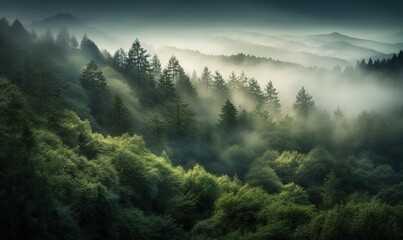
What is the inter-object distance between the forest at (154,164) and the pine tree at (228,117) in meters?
0.42

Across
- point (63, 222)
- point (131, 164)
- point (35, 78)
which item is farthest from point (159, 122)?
point (63, 222)

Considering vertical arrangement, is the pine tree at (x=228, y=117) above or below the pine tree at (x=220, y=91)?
below

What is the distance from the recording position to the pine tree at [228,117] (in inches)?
4577

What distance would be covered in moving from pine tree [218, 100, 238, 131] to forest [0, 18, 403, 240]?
0.42m

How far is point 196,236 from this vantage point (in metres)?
45.2

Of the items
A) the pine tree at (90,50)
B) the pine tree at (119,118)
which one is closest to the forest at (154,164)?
the pine tree at (119,118)

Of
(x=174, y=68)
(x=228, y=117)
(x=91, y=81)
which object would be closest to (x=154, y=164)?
(x=91, y=81)

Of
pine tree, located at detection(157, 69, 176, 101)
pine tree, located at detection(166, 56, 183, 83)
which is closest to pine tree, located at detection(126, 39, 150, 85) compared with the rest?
pine tree, located at detection(157, 69, 176, 101)

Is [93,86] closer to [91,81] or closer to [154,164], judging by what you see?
[91,81]

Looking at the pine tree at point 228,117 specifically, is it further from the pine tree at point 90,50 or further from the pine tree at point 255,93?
the pine tree at point 90,50

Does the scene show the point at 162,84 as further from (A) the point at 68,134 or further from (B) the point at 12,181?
(B) the point at 12,181

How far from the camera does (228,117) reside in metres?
117

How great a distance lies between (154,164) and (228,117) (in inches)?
2343

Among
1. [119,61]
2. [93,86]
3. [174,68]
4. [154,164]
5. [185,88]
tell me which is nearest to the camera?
[154,164]
